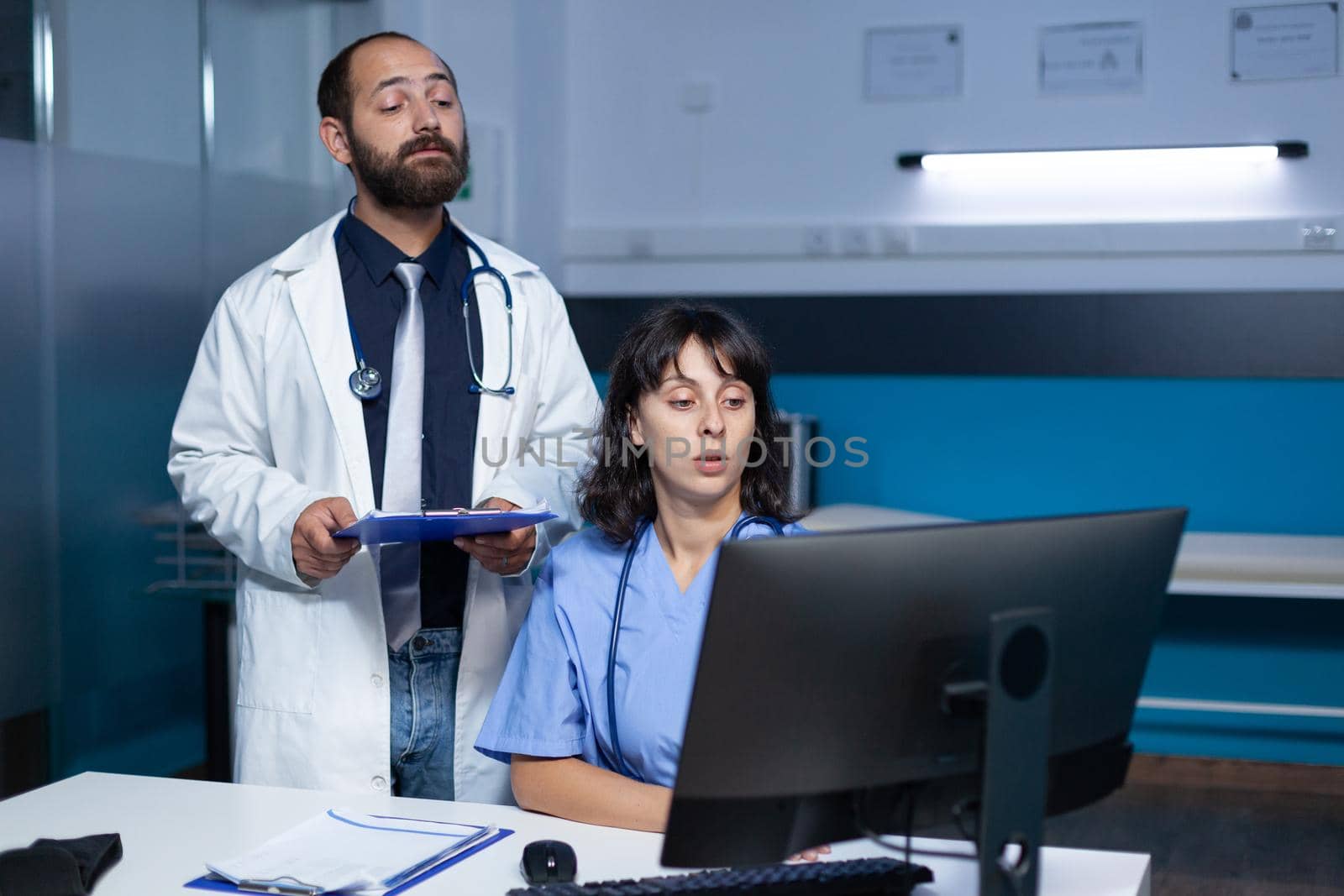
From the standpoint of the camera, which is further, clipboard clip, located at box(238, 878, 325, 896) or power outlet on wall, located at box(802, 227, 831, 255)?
power outlet on wall, located at box(802, 227, 831, 255)

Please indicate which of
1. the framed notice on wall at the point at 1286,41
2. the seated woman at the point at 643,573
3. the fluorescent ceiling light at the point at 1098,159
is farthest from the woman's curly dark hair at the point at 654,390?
the framed notice on wall at the point at 1286,41

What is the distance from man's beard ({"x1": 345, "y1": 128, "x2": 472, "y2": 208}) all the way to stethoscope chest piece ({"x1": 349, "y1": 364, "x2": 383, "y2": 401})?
10.0 inches

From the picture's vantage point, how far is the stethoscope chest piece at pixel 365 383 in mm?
1897

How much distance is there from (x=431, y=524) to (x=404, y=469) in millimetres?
374

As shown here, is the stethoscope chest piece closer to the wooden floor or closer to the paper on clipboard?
the paper on clipboard

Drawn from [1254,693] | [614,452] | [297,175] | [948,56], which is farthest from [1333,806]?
[297,175]

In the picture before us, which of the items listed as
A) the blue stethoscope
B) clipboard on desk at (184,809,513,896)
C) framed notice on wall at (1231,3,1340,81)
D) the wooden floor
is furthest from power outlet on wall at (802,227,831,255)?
clipboard on desk at (184,809,513,896)

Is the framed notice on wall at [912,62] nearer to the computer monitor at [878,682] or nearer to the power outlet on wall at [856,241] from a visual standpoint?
the power outlet on wall at [856,241]

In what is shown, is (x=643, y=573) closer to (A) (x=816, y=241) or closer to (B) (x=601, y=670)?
(B) (x=601, y=670)

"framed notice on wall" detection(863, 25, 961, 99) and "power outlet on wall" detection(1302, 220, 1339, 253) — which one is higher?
"framed notice on wall" detection(863, 25, 961, 99)

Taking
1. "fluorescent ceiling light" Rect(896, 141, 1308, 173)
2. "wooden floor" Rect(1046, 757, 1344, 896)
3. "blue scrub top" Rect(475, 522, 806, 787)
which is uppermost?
"fluorescent ceiling light" Rect(896, 141, 1308, 173)

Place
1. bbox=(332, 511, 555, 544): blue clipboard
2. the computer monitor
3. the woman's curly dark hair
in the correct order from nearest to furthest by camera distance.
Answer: the computer monitor → bbox=(332, 511, 555, 544): blue clipboard → the woman's curly dark hair

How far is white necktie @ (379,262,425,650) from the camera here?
1.89 m

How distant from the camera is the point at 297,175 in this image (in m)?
3.55
